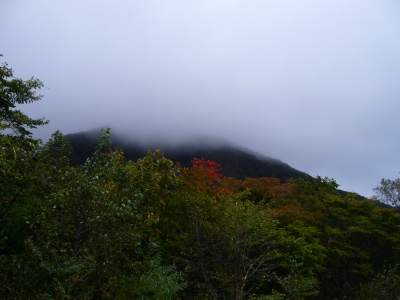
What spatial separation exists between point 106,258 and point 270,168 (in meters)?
37.6

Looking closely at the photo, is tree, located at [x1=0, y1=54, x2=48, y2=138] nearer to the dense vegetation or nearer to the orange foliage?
the dense vegetation

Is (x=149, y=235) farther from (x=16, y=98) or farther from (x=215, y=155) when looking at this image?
(x=215, y=155)

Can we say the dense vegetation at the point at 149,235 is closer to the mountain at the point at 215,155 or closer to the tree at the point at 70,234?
the tree at the point at 70,234

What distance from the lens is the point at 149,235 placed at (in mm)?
9297

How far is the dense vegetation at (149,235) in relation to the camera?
5324 mm

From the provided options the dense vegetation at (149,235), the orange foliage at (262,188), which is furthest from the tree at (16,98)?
the orange foliage at (262,188)

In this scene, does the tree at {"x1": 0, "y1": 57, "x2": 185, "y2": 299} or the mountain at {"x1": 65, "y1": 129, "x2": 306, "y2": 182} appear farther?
the mountain at {"x1": 65, "y1": 129, "x2": 306, "y2": 182}

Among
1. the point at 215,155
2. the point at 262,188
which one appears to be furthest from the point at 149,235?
the point at 215,155

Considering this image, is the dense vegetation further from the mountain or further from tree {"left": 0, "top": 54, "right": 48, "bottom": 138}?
the mountain

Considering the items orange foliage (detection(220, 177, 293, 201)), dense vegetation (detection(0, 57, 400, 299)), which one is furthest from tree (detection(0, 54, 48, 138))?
orange foliage (detection(220, 177, 293, 201))

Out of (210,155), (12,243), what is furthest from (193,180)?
(210,155)

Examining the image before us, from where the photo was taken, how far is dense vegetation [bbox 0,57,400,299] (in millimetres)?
5324

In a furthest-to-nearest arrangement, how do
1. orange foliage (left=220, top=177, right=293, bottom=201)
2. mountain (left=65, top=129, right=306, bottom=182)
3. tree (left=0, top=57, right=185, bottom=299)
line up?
mountain (left=65, top=129, right=306, bottom=182) < orange foliage (left=220, top=177, right=293, bottom=201) < tree (left=0, top=57, right=185, bottom=299)

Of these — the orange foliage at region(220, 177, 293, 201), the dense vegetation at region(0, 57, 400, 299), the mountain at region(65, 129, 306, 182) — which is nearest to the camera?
the dense vegetation at region(0, 57, 400, 299)
